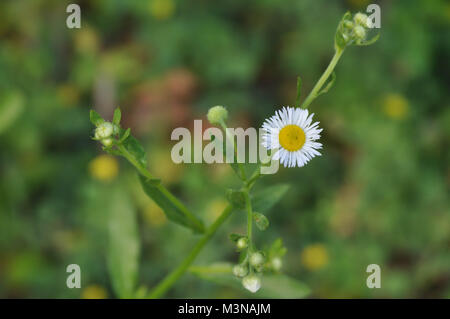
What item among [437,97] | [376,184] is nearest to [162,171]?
[376,184]

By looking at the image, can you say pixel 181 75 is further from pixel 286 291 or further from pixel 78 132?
pixel 286 291

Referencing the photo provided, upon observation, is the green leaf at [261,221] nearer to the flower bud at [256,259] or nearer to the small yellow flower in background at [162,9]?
the flower bud at [256,259]

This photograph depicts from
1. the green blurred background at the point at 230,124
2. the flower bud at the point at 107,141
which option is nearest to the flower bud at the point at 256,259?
the flower bud at the point at 107,141

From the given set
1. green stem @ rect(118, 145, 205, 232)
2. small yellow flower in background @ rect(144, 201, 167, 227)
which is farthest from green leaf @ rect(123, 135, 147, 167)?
small yellow flower in background @ rect(144, 201, 167, 227)

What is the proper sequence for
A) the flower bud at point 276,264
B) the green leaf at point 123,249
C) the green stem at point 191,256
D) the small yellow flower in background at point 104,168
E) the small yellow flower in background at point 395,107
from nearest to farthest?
the green stem at point 191,256, the flower bud at point 276,264, the green leaf at point 123,249, the small yellow flower in background at point 104,168, the small yellow flower in background at point 395,107

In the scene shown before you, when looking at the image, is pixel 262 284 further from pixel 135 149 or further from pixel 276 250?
pixel 135 149

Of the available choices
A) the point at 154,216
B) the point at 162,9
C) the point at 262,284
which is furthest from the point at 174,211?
the point at 162,9
